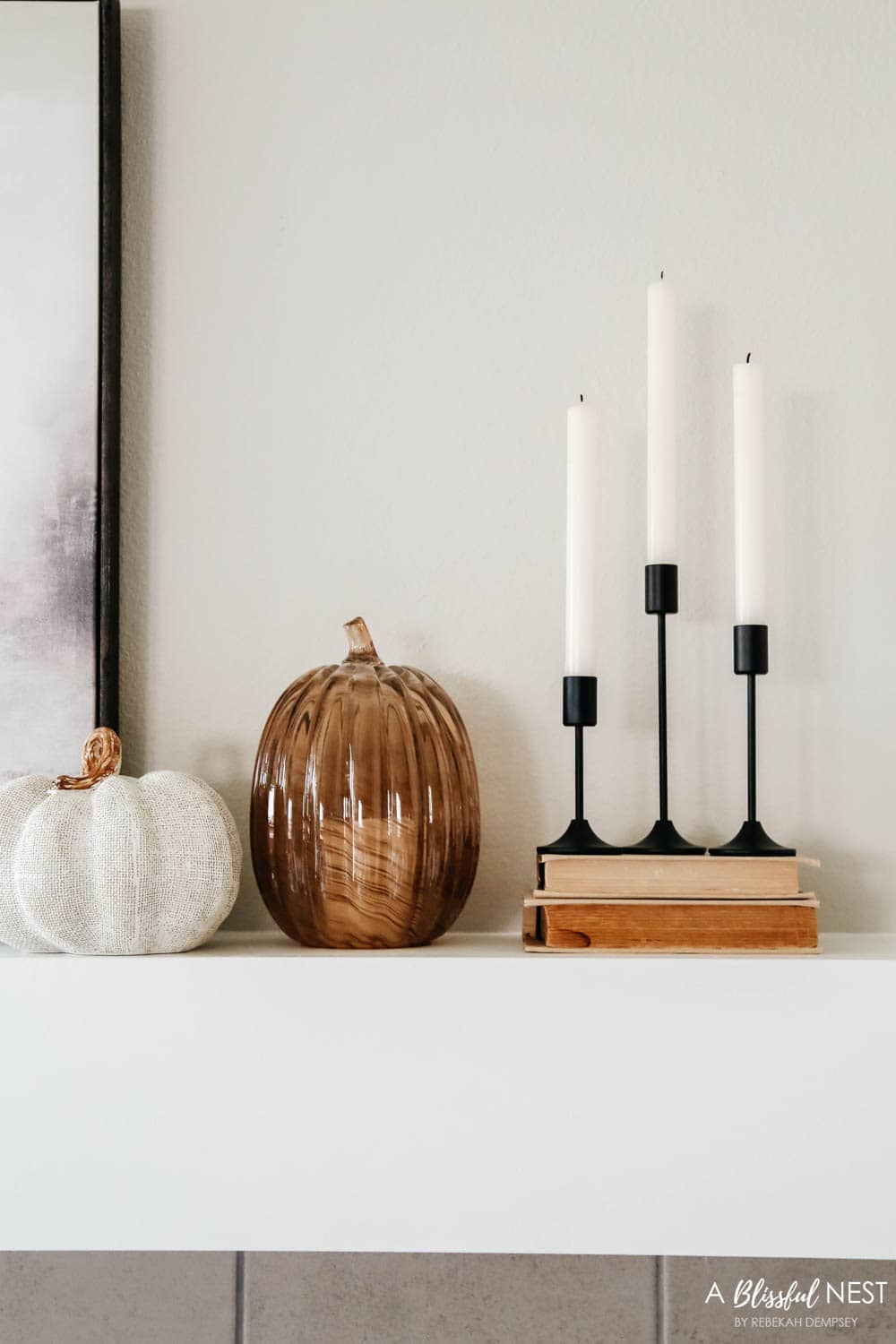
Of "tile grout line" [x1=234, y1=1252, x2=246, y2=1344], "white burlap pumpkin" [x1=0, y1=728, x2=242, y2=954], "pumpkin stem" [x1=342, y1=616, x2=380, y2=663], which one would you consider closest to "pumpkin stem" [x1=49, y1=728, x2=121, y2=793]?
"white burlap pumpkin" [x1=0, y1=728, x2=242, y2=954]

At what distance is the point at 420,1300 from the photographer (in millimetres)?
831

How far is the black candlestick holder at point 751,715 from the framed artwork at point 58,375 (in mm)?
434

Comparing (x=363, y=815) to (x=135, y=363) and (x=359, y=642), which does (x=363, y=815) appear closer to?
(x=359, y=642)

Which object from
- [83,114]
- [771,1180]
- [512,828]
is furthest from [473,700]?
[83,114]

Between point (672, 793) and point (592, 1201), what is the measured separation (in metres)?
0.28

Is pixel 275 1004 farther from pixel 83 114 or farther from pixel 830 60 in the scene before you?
pixel 830 60

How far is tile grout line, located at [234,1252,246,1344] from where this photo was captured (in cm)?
83

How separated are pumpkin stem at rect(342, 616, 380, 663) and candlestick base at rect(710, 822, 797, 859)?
0.26m

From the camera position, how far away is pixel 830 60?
0.84 metres

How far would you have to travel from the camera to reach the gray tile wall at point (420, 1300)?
822 millimetres

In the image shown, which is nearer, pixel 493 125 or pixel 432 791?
pixel 432 791

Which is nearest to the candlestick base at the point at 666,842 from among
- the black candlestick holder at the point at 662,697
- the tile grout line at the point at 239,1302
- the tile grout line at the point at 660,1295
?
the black candlestick holder at the point at 662,697

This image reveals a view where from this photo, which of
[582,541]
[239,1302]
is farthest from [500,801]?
[239,1302]

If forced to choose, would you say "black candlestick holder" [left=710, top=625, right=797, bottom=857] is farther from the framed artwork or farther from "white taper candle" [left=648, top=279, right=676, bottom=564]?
the framed artwork
